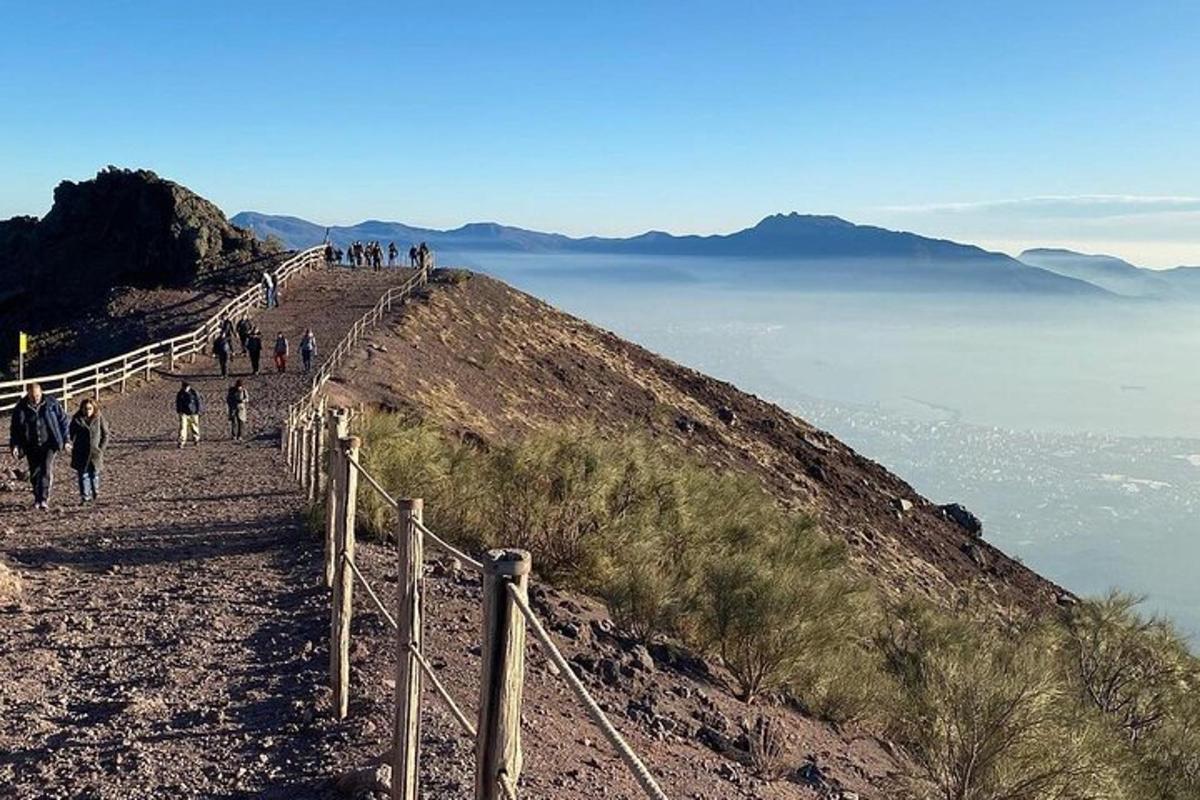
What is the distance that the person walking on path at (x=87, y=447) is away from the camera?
41.6 ft

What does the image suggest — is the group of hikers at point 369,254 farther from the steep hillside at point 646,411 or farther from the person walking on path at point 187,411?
the person walking on path at point 187,411

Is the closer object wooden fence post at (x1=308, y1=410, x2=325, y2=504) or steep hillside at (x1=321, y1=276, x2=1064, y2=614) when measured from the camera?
wooden fence post at (x1=308, y1=410, x2=325, y2=504)

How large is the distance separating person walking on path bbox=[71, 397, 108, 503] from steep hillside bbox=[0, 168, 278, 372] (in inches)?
1079

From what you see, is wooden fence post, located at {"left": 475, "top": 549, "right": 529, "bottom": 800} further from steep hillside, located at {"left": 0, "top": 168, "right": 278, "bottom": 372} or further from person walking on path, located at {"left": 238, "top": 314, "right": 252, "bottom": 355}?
steep hillside, located at {"left": 0, "top": 168, "right": 278, "bottom": 372}

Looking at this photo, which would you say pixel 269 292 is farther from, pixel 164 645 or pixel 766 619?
pixel 164 645

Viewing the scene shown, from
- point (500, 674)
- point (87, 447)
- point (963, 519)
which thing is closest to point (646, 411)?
point (963, 519)

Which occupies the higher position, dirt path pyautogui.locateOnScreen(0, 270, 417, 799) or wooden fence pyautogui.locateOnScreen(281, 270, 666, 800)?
wooden fence pyautogui.locateOnScreen(281, 270, 666, 800)

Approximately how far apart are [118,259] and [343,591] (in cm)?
4742

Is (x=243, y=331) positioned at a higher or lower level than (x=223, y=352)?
higher

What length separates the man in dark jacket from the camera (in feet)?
40.3

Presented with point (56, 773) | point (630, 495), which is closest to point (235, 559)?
point (56, 773)

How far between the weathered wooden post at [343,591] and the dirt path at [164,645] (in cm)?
23

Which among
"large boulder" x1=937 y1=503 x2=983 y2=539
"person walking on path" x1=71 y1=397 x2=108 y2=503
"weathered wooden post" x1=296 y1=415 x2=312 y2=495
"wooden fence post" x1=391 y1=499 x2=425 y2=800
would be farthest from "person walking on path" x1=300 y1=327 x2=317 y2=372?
"large boulder" x1=937 y1=503 x2=983 y2=539

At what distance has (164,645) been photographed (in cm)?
755
